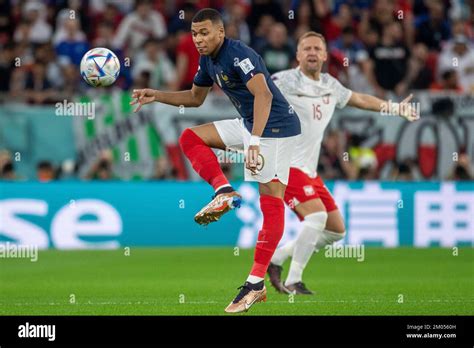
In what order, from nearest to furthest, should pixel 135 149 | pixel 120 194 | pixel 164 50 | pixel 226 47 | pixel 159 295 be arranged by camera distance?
pixel 226 47
pixel 159 295
pixel 120 194
pixel 135 149
pixel 164 50

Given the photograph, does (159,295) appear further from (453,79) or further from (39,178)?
(453,79)

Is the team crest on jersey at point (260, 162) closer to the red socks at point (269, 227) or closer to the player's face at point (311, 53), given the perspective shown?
the red socks at point (269, 227)

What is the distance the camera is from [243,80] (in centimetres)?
1044

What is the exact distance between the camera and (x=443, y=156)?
65.2ft

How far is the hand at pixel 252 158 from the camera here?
1012 centimetres

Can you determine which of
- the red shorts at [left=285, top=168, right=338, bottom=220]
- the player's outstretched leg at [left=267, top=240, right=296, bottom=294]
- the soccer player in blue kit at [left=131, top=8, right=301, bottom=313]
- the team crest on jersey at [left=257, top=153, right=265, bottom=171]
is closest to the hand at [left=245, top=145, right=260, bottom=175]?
the soccer player in blue kit at [left=131, top=8, right=301, bottom=313]

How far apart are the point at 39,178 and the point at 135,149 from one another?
165 centimetres

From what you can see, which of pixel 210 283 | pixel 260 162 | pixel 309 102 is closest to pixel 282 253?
pixel 210 283

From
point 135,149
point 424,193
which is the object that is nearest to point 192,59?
point 135,149

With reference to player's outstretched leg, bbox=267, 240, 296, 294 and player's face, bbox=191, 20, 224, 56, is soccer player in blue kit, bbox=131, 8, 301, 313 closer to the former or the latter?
player's face, bbox=191, 20, 224, 56

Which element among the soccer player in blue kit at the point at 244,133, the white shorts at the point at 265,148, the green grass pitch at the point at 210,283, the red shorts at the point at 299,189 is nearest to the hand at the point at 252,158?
the soccer player in blue kit at the point at 244,133

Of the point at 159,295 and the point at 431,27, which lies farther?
the point at 431,27

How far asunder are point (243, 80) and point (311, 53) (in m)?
2.40

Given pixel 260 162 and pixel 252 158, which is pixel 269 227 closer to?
pixel 260 162
